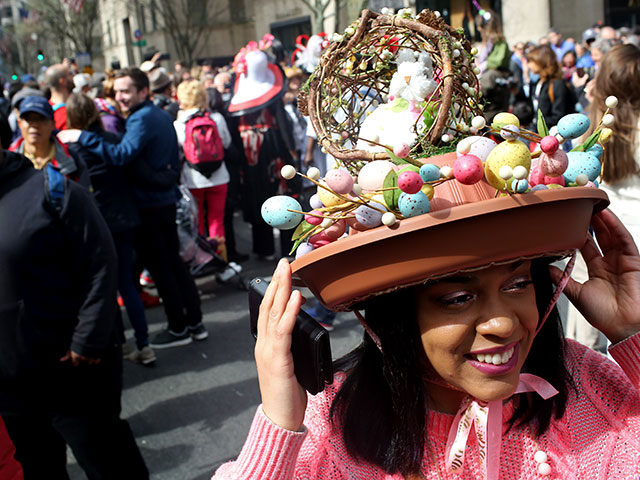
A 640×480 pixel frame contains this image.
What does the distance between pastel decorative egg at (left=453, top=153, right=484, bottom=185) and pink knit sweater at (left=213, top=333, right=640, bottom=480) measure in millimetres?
617

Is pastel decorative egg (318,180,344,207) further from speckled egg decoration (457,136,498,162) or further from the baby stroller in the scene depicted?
the baby stroller

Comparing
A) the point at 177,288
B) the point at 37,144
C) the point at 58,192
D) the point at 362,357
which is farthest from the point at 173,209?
the point at 362,357

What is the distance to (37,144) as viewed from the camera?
3.74 m

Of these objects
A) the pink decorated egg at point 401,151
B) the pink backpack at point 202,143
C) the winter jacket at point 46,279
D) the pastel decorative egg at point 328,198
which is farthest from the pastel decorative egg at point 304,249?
the pink backpack at point 202,143

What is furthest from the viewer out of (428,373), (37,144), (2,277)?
(37,144)

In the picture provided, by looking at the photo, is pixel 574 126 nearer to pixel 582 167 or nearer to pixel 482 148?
pixel 582 167

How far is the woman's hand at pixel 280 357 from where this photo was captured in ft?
4.47

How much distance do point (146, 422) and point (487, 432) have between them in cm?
329

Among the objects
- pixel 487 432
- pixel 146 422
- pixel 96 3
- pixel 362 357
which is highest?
pixel 96 3

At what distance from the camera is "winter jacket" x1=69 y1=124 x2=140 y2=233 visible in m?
4.88

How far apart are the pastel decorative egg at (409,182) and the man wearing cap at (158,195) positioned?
4.03 meters

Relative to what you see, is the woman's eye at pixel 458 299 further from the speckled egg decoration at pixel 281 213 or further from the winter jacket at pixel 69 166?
the winter jacket at pixel 69 166

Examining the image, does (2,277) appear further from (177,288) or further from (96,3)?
(96,3)

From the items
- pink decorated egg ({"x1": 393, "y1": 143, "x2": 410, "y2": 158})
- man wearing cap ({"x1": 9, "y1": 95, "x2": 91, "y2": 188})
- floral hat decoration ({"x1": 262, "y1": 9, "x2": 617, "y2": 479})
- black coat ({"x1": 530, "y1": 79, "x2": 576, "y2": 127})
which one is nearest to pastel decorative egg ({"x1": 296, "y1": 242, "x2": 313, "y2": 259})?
floral hat decoration ({"x1": 262, "y1": 9, "x2": 617, "y2": 479})
